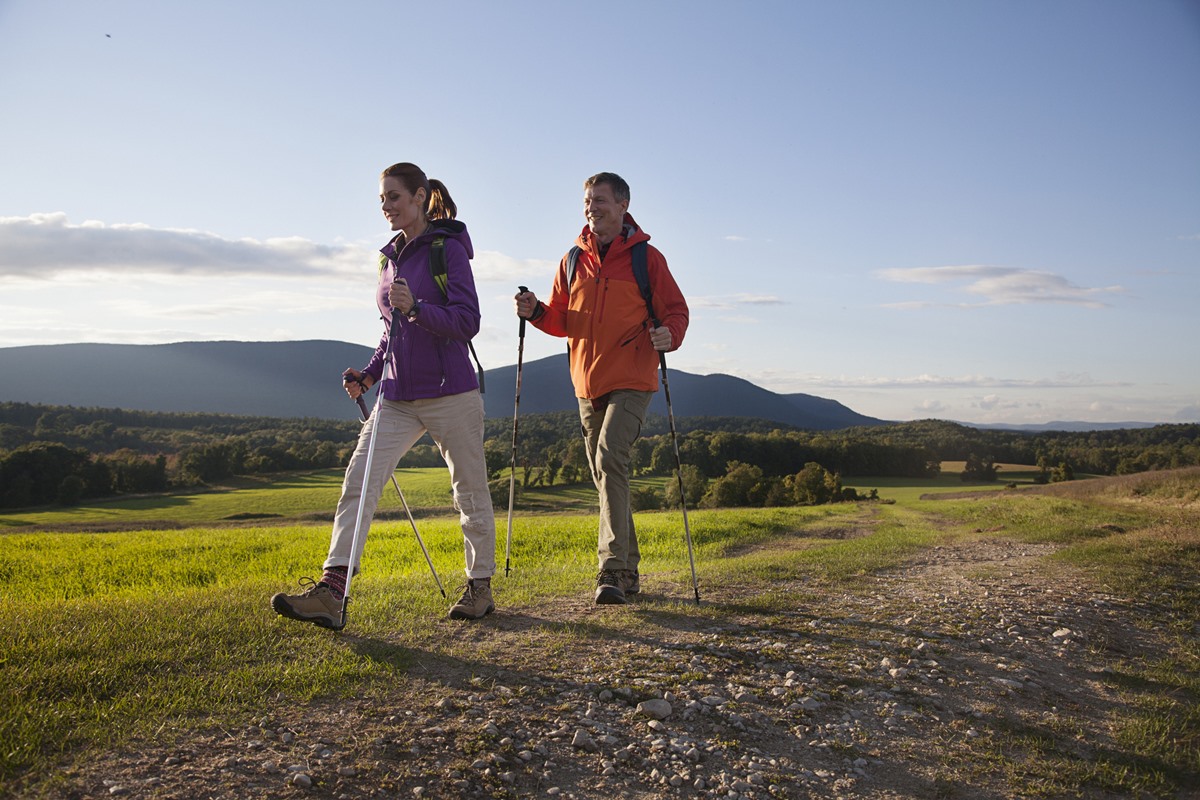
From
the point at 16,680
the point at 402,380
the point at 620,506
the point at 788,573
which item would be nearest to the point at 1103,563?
the point at 788,573

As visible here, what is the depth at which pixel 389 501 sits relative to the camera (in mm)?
27250

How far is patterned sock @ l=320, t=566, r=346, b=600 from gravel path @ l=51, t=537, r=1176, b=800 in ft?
0.97

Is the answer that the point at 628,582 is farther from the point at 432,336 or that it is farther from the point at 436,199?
the point at 436,199

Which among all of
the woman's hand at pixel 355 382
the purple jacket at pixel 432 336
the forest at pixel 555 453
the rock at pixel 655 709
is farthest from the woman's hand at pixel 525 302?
the forest at pixel 555 453

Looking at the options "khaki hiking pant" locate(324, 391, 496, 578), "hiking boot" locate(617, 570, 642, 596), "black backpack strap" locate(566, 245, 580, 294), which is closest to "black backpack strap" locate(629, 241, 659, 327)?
"black backpack strap" locate(566, 245, 580, 294)

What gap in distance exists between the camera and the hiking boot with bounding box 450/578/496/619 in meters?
5.11

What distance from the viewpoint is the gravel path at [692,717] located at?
9.68 feet

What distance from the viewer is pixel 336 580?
461cm

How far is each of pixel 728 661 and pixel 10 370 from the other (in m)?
109

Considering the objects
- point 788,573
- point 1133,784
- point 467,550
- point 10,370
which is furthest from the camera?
point 10,370

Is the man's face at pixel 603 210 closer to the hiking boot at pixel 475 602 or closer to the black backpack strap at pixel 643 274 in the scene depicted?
the black backpack strap at pixel 643 274

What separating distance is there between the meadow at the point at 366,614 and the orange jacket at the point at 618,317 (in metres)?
1.92

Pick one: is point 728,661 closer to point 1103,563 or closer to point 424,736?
point 424,736

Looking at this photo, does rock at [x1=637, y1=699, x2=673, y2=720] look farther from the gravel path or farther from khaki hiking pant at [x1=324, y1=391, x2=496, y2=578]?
khaki hiking pant at [x1=324, y1=391, x2=496, y2=578]
